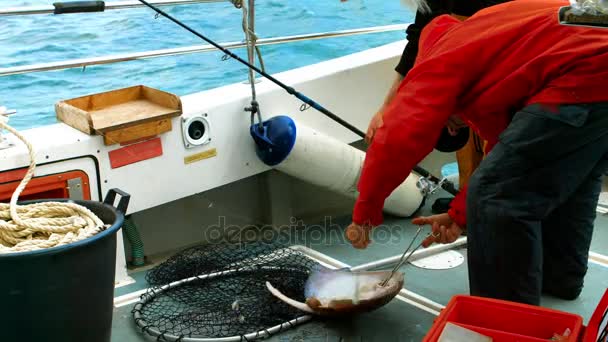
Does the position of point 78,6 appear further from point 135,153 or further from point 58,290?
point 58,290

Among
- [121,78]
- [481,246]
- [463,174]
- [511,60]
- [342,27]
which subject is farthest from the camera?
[342,27]

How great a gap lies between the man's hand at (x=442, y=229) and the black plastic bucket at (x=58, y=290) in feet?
3.09

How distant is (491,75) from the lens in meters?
1.74

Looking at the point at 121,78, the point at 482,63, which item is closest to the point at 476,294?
the point at 482,63

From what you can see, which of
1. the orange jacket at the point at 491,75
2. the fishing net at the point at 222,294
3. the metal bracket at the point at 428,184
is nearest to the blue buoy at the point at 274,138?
the fishing net at the point at 222,294

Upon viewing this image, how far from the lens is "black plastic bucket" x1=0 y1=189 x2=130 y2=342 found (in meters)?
1.68

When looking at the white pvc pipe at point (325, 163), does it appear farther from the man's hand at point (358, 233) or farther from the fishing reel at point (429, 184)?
the man's hand at point (358, 233)

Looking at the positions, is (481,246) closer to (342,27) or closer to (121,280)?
(121,280)

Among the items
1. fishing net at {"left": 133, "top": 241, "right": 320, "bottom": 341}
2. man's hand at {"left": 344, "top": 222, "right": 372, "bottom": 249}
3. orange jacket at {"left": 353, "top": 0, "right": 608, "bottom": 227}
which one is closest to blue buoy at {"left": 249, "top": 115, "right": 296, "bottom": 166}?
fishing net at {"left": 133, "top": 241, "right": 320, "bottom": 341}

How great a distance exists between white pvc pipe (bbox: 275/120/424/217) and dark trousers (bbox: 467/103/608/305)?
1.08m

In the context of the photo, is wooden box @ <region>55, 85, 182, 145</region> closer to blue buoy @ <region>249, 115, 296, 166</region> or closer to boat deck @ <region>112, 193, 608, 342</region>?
blue buoy @ <region>249, 115, 296, 166</region>

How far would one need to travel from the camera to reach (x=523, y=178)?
182 cm

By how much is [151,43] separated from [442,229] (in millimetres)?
7431

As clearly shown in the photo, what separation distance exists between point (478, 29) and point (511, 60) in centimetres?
12
